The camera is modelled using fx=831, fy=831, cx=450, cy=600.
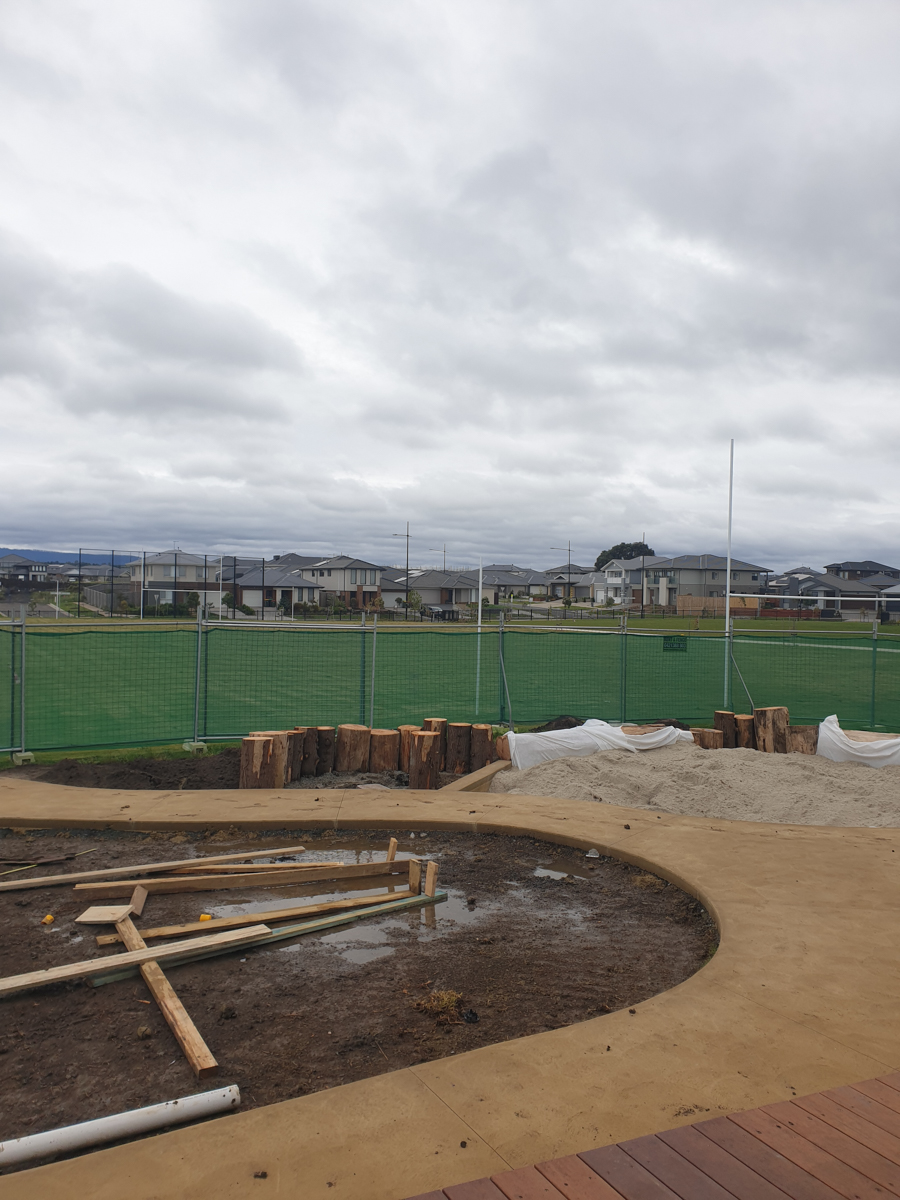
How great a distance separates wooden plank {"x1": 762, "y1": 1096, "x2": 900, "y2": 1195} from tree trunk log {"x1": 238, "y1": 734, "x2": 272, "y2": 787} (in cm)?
658

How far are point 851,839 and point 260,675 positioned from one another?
14.9 m

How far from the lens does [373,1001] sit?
416 cm

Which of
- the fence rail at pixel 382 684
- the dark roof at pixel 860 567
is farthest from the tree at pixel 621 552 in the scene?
the fence rail at pixel 382 684

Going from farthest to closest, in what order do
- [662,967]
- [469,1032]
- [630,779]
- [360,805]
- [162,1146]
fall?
[630,779] → [360,805] → [662,967] → [469,1032] → [162,1146]

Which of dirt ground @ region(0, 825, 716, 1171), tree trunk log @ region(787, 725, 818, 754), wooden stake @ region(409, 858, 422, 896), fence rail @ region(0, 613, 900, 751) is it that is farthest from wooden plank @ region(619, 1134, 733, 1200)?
tree trunk log @ region(787, 725, 818, 754)

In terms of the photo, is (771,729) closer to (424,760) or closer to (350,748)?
(424,760)

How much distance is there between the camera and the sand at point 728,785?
852cm

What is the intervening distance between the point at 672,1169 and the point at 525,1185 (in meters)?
0.50

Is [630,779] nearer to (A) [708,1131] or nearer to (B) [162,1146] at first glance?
(A) [708,1131]

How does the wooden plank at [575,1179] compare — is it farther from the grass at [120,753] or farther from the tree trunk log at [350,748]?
Answer: the grass at [120,753]

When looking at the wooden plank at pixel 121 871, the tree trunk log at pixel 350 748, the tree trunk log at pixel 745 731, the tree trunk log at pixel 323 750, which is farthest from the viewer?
the tree trunk log at pixel 745 731

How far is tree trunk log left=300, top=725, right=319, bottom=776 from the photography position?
9.74 meters

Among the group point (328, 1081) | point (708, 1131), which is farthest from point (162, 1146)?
point (708, 1131)

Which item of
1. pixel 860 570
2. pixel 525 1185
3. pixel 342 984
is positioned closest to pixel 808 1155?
pixel 525 1185
